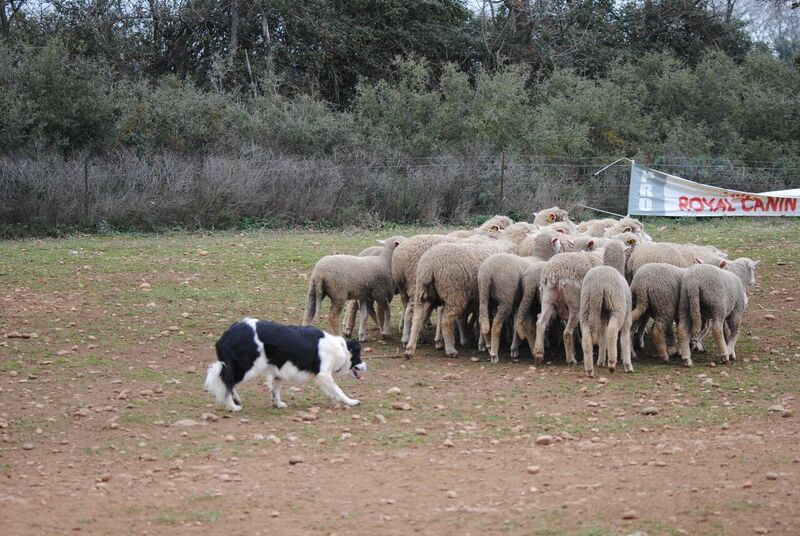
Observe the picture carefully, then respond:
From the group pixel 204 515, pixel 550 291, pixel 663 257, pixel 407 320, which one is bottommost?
pixel 204 515

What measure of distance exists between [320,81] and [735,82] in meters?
13.5

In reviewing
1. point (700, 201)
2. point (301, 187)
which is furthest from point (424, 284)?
point (700, 201)

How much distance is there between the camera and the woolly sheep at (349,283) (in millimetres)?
11758

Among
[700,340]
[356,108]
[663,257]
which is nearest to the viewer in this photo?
[700,340]

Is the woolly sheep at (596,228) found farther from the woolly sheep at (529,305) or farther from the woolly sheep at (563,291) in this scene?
the woolly sheep at (563,291)

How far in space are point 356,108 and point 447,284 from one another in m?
19.3

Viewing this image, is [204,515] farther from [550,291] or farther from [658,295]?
[658,295]

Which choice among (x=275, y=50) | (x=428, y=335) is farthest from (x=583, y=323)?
(x=275, y=50)

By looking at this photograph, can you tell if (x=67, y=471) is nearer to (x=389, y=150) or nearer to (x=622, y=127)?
(x=389, y=150)

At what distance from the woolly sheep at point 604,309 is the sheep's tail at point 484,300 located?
3.83 ft

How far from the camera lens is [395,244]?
1245 centimetres

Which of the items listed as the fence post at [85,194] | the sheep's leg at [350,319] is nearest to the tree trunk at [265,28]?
the fence post at [85,194]

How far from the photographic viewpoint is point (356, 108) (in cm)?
2995

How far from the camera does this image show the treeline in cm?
2252
